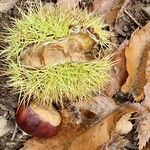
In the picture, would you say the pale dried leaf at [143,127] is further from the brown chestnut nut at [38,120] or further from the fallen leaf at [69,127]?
the brown chestnut nut at [38,120]

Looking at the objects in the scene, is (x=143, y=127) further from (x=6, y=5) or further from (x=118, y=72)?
(x=6, y=5)

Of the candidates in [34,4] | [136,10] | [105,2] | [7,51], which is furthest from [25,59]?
[136,10]

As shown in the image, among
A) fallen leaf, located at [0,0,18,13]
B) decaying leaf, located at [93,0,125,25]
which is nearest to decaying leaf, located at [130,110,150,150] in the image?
decaying leaf, located at [93,0,125,25]

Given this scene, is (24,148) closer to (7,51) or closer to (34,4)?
(7,51)

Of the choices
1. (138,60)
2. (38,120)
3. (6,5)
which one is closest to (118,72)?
(138,60)

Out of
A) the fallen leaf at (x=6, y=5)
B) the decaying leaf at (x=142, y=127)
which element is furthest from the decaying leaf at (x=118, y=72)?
the fallen leaf at (x=6, y=5)

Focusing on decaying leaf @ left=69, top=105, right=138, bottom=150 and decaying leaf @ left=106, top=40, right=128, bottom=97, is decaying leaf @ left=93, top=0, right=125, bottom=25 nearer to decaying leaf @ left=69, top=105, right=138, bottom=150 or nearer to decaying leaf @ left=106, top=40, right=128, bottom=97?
decaying leaf @ left=106, top=40, right=128, bottom=97
